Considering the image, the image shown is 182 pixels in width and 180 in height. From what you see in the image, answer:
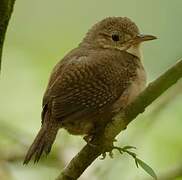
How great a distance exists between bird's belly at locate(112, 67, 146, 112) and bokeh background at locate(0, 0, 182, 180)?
4.8 inches

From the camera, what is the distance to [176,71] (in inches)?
99.3

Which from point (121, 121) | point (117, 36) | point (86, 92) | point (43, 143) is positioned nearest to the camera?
point (121, 121)

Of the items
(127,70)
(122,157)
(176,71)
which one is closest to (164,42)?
(127,70)

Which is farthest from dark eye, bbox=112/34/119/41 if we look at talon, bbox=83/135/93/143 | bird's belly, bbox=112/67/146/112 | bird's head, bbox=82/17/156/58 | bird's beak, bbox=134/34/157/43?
talon, bbox=83/135/93/143

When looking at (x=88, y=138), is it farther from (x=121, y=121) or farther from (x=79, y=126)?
(x=121, y=121)

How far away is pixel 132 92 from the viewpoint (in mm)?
3408

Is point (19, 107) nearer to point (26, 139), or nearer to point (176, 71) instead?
point (26, 139)

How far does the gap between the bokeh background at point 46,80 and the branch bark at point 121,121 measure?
0.19 meters

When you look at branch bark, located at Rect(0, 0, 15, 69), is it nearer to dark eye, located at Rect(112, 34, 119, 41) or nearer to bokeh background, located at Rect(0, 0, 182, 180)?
bokeh background, located at Rect(0, 0, 182, 180)

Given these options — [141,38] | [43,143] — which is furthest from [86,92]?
[141,38]

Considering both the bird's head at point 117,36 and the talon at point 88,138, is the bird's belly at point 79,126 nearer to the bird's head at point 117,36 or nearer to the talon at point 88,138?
the talon at point 88,138

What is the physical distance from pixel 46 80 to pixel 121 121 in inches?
59.4

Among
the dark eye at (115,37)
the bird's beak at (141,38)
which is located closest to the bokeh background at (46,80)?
the bird's beak at (141,38)

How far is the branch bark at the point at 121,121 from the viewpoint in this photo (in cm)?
254
